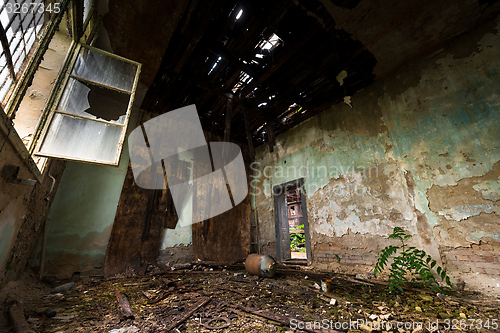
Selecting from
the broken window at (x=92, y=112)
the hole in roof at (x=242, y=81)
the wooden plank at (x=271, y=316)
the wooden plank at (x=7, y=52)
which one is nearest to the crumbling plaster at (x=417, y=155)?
the hole in roof at (x=242, y=81)

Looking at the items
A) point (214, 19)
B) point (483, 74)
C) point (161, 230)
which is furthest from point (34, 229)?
point (483, 74)

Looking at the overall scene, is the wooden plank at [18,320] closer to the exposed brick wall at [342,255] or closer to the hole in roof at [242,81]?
the hole in roof at [242,81]

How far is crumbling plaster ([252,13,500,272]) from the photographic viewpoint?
10.1 ft

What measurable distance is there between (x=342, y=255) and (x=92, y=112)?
17.0 feet

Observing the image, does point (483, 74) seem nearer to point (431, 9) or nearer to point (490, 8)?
point (490, 8)

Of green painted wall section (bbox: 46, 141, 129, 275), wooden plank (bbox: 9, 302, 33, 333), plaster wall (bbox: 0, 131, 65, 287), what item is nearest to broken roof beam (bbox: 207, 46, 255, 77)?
plaster wall (bbox: 0, 131, 65, 287)

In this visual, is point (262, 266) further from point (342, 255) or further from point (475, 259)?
point (475, 259)

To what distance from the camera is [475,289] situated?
2824mm

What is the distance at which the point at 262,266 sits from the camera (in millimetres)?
3691

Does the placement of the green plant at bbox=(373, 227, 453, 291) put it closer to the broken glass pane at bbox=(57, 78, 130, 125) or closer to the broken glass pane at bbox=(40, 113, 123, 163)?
the broken glass pane at bbox=(40, 113, 123, 163)

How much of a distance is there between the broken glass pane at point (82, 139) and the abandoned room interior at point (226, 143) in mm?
17

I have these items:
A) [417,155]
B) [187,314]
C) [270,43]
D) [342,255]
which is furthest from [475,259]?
[270,43]

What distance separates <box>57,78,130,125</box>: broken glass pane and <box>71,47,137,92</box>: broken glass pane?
0.13 metres

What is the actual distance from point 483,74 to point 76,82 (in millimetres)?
6132
